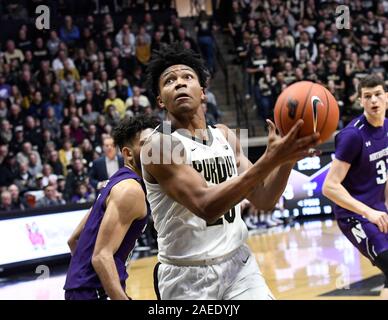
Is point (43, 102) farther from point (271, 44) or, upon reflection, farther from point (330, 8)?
point (330, 8)

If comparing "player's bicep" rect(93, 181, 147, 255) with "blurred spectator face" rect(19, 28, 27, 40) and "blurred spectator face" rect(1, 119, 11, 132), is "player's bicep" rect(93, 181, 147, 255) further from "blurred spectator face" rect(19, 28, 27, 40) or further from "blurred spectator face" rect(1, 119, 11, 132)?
"blurred spectator face" rect(19, 28, 27, 40)

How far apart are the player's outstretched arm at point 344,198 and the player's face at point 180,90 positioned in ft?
6.77

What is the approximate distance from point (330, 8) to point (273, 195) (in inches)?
588

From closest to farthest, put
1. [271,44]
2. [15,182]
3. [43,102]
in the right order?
[15,182] → [43,102] → [271,44]

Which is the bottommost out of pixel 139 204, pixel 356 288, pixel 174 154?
pixel 356 288

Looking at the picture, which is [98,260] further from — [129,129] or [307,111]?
[307,111]

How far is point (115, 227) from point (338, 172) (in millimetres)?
2354

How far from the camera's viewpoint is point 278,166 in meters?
2.97

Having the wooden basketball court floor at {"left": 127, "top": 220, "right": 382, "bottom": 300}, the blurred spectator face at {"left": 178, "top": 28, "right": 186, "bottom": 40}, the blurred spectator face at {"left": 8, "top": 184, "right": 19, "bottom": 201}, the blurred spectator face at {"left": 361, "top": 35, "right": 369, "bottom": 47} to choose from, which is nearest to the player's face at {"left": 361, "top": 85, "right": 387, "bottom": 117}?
the wooden basketball court floor at {"left": 127, "top": 220, "right": 382, "bottom": 300}

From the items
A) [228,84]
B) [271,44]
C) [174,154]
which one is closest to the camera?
[174,154]

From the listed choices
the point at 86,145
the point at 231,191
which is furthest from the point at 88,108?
the point at 231,191

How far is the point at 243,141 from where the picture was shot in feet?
15.3

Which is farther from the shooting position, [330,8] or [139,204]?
[330,8]

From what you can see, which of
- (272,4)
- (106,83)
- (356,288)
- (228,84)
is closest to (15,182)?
(106,83)
